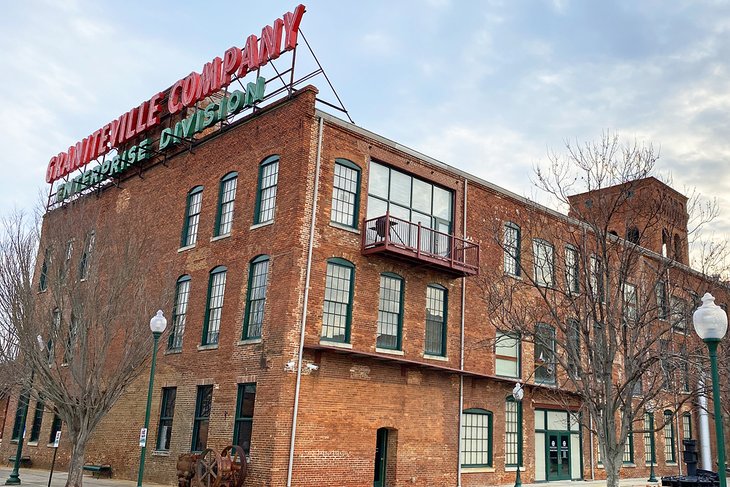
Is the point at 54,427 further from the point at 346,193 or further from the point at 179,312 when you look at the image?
the point at 346,193

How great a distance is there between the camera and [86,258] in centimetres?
2161

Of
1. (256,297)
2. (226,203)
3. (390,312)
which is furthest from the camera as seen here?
(226,203)

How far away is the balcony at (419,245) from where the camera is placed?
20766 millimetres

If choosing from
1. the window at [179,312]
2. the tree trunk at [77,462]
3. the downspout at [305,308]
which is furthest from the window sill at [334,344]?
the tree trunk at [77,462]

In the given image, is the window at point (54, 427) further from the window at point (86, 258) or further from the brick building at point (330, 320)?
the window at point (86, 258)

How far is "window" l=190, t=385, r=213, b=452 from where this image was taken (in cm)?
2089

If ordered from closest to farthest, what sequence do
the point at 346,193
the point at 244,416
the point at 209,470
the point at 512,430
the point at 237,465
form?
the point at 209,470, the point at 237,465, the point at 244,416, the point at 346,193, the point at 512,430

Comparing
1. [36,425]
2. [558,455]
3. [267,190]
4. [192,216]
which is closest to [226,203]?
[192,216]

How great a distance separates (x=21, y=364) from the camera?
19.5 meters

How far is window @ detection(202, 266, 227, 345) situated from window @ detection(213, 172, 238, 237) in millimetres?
1460

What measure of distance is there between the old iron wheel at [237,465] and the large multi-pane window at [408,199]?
8237 mm

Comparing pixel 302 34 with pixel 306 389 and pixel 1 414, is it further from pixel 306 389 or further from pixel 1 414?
pixel 1 414

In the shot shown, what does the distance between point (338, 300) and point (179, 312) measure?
678cm

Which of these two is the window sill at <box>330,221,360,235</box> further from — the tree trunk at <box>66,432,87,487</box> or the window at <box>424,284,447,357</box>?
the tree trunk at <box>66,432,87,487</box>
